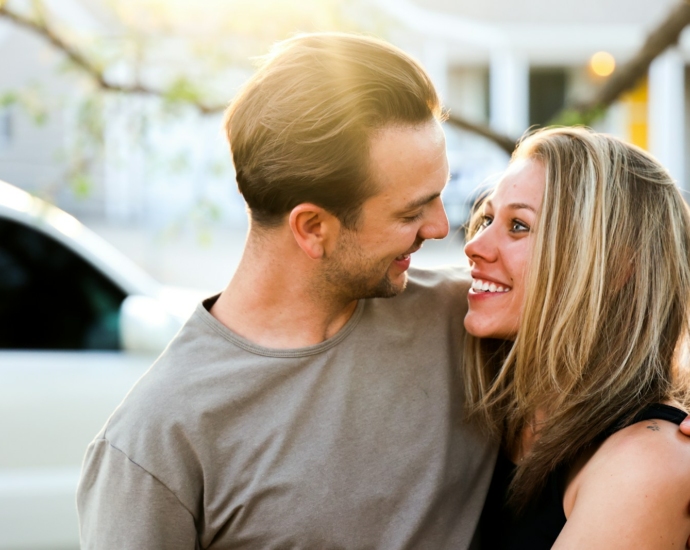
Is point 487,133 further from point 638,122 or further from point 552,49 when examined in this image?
point 638,122

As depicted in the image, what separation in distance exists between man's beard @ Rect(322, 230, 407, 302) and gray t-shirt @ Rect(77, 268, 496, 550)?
121mm

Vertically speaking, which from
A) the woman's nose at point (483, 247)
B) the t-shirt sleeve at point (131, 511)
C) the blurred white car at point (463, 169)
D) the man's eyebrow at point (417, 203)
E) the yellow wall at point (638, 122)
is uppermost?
the man's eyebrow at point (417, 203)

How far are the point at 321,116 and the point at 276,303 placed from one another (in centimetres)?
52

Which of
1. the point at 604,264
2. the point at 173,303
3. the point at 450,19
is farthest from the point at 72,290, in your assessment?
the point at 450,19

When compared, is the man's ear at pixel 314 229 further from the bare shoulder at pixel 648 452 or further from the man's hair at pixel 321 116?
the bare shoulder at pixel 648 452

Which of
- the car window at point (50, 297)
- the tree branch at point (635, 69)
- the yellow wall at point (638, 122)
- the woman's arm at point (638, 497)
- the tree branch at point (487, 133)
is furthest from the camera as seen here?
the yellow wall at point (638, 122)

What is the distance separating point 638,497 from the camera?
199 centimetres

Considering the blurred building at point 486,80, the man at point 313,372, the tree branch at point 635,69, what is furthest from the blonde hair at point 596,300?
the blurred building at point 486,80

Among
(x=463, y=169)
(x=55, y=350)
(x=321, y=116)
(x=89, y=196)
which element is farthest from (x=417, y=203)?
(x=463, y=169)

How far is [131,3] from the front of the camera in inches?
174

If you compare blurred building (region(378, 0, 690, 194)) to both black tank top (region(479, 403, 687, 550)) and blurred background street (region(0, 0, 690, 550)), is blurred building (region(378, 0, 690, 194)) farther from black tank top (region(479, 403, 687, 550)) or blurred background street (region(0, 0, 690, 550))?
black tank top (region(479, 403, 687, 550))

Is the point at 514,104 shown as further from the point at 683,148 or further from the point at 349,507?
the point at 349,507

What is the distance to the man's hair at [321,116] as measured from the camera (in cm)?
227

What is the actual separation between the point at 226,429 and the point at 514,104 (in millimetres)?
16071
